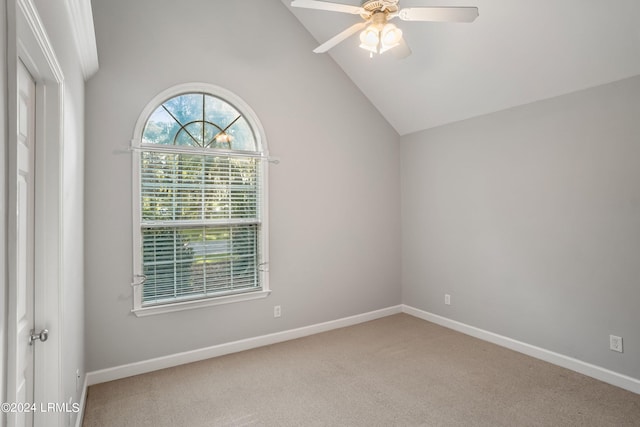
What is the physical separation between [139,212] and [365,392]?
7.70ft

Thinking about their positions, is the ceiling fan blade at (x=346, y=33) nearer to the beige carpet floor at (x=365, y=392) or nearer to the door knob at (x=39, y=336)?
the door knob at (x=39, y=336)

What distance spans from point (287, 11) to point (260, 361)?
141 inches

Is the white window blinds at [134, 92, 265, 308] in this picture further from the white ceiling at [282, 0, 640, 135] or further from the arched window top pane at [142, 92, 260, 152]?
the white ceiling at [282, 0, 640, 135]

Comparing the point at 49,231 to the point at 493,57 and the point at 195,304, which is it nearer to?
the point at 195,304

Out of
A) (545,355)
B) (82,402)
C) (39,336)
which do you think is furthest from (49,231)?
(545,355)

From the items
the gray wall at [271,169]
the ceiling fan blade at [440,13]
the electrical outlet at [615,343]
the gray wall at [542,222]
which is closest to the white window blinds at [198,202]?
the gray wall at [271,169]

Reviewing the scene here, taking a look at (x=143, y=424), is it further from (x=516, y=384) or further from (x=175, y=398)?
(x=516, y=384)

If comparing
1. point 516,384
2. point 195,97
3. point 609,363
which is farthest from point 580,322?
point 195,97

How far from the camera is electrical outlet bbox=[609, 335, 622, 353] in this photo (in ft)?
8.73

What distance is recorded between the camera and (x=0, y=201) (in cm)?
83

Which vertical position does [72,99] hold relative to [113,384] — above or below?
above

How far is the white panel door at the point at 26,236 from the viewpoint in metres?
1.39

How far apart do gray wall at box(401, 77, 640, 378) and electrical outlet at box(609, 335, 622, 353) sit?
0.04 meters

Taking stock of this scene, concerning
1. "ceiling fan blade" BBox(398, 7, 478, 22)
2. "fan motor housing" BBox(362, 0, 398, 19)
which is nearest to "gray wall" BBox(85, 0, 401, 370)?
"fan motor housing" BBox(362, 0, 398, 19)
